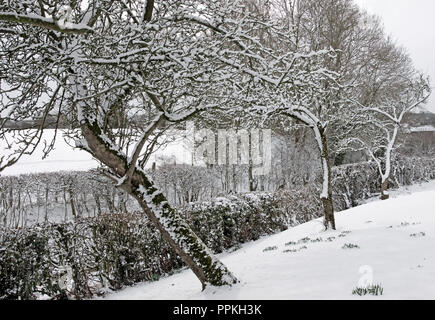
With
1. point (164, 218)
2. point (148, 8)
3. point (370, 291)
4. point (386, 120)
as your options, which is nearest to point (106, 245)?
point (164, 218)

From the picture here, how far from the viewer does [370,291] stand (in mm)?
3592

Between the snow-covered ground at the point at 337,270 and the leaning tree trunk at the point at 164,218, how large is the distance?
287mm

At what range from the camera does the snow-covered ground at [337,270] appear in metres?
3.88

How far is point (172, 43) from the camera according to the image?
12.9 feet

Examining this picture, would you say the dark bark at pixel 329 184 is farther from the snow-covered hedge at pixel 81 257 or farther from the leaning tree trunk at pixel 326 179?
the snow-covered hedge at pixel 81 257

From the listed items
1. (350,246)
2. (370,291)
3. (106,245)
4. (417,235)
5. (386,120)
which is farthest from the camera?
(386,120)

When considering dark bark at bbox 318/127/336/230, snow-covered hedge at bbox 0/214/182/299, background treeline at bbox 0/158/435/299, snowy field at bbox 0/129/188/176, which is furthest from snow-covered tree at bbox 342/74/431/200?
snowy field at bbox 0/129/188/176

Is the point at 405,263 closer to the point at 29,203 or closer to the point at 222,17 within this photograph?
the point at 222,17

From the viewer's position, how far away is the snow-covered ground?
3.88 meters

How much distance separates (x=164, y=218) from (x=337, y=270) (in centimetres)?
268

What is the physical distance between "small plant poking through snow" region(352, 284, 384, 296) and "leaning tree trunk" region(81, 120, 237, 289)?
1798mm

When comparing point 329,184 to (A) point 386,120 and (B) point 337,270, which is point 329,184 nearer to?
(B) point 337,270

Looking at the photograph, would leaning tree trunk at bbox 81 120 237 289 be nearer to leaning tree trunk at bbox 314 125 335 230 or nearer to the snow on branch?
the snow on branch

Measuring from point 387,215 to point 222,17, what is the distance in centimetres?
813
